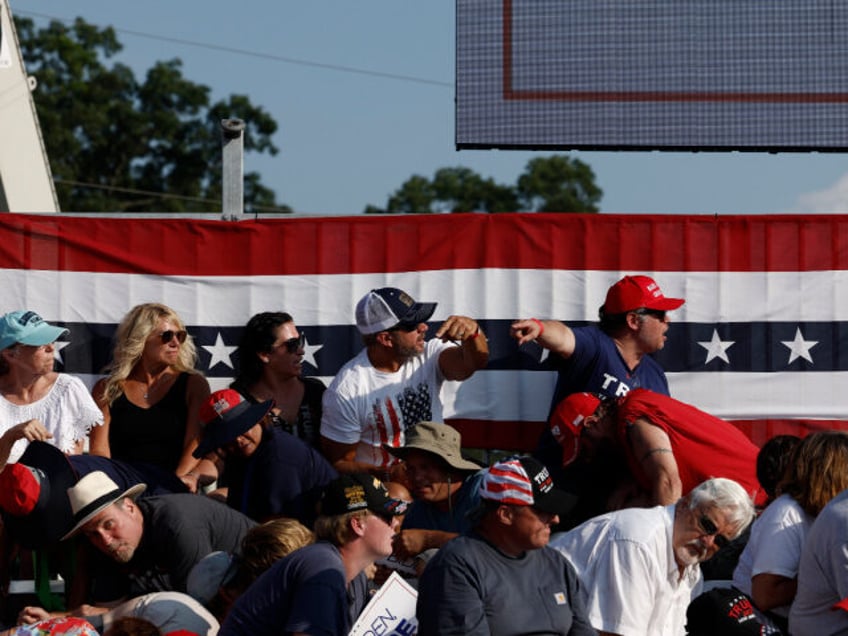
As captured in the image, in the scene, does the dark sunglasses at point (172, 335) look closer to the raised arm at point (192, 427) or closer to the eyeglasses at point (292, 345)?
the raised arm at point (192, 427)

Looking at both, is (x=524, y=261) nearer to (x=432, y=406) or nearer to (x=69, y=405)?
(x=432, y=406)

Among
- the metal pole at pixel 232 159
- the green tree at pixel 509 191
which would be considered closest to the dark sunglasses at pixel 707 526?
the metal pole at pixel 232 159

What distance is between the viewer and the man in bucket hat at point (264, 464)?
6129 mm

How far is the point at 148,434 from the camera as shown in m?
6.86

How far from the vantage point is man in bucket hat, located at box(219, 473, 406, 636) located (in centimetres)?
463

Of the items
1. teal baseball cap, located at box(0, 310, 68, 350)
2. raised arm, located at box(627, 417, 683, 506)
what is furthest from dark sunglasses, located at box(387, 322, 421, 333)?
teal baseball cap, located at box(0, 310, 68, 350)

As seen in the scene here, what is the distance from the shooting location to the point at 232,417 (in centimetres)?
625

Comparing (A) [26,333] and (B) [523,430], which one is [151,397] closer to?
(A) [26,333]

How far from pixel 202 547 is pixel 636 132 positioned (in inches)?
126

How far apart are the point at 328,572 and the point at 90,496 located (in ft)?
4.50

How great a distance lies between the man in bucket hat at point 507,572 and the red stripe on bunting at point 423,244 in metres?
3.20

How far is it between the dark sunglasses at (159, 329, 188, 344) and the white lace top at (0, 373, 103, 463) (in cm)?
46

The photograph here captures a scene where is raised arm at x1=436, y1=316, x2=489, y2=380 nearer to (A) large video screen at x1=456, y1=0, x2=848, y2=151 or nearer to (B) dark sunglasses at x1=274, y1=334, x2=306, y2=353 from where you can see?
(B) dark sunglasses at x1=274, y1=334, x2=306, y2=353

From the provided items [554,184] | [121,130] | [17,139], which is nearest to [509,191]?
[554,184]
